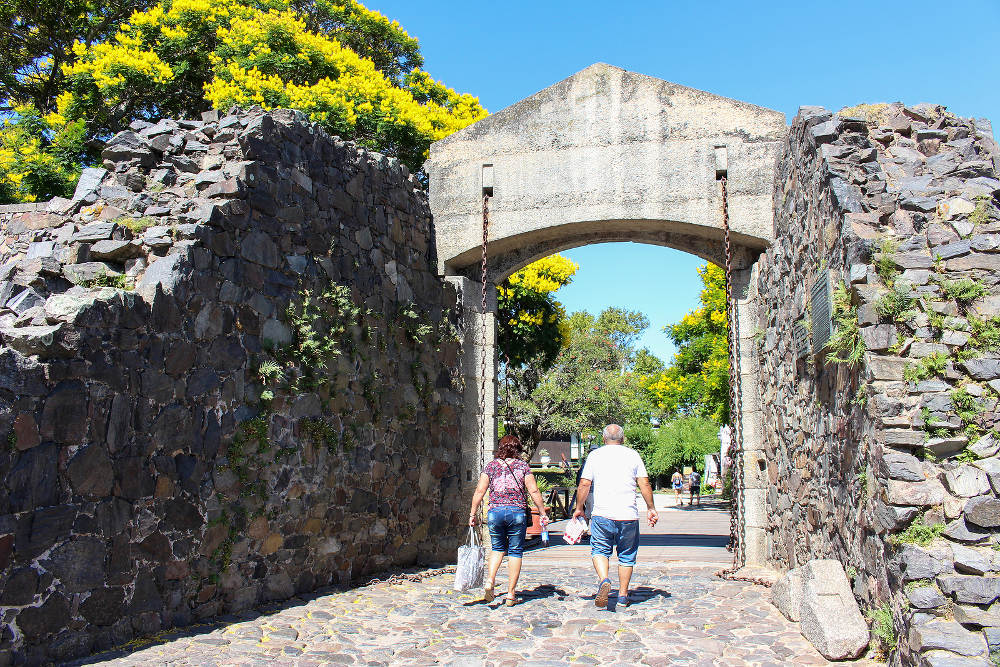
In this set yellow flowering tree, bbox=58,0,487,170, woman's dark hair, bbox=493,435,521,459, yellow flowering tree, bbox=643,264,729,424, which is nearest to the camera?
woman's dark hair, bbox=493,435,521,459

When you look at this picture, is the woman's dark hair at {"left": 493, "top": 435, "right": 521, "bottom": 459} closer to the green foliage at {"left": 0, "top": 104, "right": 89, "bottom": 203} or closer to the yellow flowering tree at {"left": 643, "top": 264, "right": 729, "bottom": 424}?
the green foliage at {"left": 0, "top": 104, "right": 89, "bottom": 203}

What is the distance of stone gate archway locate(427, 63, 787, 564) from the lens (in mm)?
8367

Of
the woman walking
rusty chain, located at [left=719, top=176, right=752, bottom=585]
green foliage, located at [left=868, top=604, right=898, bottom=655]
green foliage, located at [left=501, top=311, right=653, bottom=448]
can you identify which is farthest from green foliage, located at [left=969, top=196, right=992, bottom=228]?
green foliage, located at [left=501, top=311, right=653, bottom=448]

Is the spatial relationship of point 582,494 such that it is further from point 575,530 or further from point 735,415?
point 735,415

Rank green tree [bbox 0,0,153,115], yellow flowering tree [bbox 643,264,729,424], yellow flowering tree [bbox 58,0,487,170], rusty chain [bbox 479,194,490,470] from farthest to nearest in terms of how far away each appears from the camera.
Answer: yellow flowering tree [bbox 643,264,729,424] → green tree [bbox 0,0,153,115] → yellow flowering tree [bbox 58,0,487,170] → rusty chain [bbox 479,194,490,470]

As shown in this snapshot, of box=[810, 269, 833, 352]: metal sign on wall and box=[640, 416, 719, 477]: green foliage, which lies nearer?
box=[810, 269, 833, 352]: metal sign on wall

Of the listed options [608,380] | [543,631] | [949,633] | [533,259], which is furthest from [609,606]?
[608,380]

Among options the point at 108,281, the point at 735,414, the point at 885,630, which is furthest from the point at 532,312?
the point at 885,630

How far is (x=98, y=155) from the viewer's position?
15.2 m

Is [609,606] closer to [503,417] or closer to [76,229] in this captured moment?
[76,229]

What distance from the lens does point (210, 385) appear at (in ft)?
18.3

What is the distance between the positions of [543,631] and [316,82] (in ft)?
43.2

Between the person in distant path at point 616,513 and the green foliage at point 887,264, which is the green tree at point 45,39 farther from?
the green foliage at point 887,264

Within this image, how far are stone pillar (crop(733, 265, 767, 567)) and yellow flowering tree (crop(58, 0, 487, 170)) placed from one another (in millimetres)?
8447
